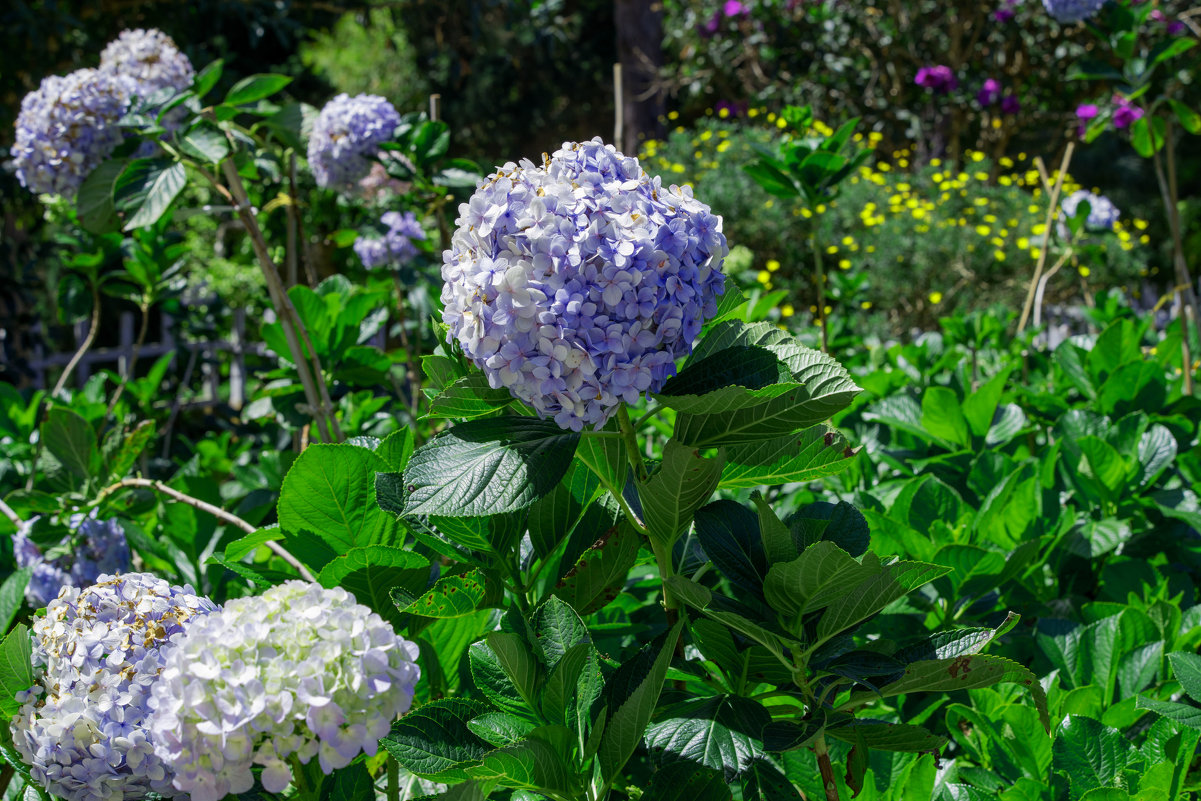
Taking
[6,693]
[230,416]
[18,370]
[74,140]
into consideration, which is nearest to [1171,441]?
[6,693]

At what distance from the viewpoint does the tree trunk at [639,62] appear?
10312 millimetres

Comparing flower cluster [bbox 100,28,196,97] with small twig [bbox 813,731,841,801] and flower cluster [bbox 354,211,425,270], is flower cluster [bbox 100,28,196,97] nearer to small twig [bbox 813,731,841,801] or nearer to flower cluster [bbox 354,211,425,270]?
flower cluster [bbox 354,211,425,270]

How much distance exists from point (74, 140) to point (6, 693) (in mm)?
1478

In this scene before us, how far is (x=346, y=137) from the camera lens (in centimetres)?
235

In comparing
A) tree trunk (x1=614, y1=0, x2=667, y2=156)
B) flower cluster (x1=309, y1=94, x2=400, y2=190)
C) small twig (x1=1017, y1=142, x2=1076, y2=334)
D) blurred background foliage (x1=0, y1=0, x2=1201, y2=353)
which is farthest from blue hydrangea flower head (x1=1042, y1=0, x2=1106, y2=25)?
tree trunk (x1=614, y1=0, x2=667, y2=156)

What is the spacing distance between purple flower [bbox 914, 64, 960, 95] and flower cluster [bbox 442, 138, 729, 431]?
9.08 m

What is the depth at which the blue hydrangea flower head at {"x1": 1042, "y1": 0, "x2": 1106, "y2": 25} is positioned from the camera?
264cm

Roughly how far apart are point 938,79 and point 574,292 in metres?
9.39

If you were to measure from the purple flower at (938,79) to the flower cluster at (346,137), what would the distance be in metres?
7.81

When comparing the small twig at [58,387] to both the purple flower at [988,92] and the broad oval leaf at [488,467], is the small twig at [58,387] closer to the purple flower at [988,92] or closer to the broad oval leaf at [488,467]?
the broad oval leaf at [488,467]

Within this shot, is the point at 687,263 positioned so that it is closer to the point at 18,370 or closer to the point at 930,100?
the point at 18,370

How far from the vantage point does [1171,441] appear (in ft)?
4.99

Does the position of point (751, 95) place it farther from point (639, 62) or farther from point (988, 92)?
point (988, 92)

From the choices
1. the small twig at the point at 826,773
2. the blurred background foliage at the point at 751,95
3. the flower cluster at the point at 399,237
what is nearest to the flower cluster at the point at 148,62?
Answer: the flower cluster at the point at 399,237
